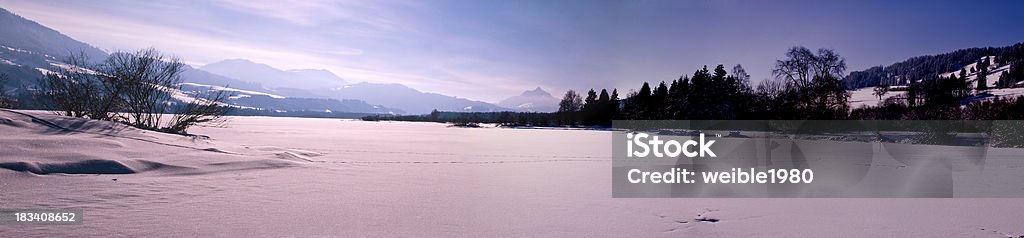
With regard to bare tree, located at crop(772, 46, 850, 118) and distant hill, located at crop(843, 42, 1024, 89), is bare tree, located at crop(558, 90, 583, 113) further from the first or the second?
distant hill, located at crop(843, 42, 1024, 89)

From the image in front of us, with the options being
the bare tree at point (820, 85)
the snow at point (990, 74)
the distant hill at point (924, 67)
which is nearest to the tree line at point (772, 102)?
the bare tree at point (820, 85)

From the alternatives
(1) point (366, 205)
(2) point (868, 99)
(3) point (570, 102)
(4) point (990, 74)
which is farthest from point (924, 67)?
(1) point (366, 205)

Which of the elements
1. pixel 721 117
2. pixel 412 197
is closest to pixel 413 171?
pixel 412 197

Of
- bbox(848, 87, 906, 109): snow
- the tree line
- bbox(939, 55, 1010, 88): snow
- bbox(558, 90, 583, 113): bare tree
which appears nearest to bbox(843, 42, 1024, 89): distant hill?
bbox(939, 55, 1010, 88): snow

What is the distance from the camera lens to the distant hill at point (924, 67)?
14385 cm

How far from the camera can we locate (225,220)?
3.58 m

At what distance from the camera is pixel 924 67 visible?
157375 millimetres

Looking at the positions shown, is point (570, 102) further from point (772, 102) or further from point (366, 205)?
point (366, 205)

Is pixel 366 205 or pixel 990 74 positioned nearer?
pixel 366 205

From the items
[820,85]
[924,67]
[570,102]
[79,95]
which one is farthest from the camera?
[924,67]

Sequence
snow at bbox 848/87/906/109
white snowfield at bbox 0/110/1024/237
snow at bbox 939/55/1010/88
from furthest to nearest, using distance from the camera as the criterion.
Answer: snow at bbox 939/55/1010/88, snow at bbox 848/87/906/109, white snowfield at bbox 0/110/1024/237

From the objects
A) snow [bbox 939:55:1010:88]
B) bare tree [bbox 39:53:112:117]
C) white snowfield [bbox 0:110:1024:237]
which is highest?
snow [bbox 939:55:1010:88]

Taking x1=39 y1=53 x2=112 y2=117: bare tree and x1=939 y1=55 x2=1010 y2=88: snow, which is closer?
x1=39 y1=53 x2=112 y2=117: bare tree

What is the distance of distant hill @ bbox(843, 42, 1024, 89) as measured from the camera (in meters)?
144
